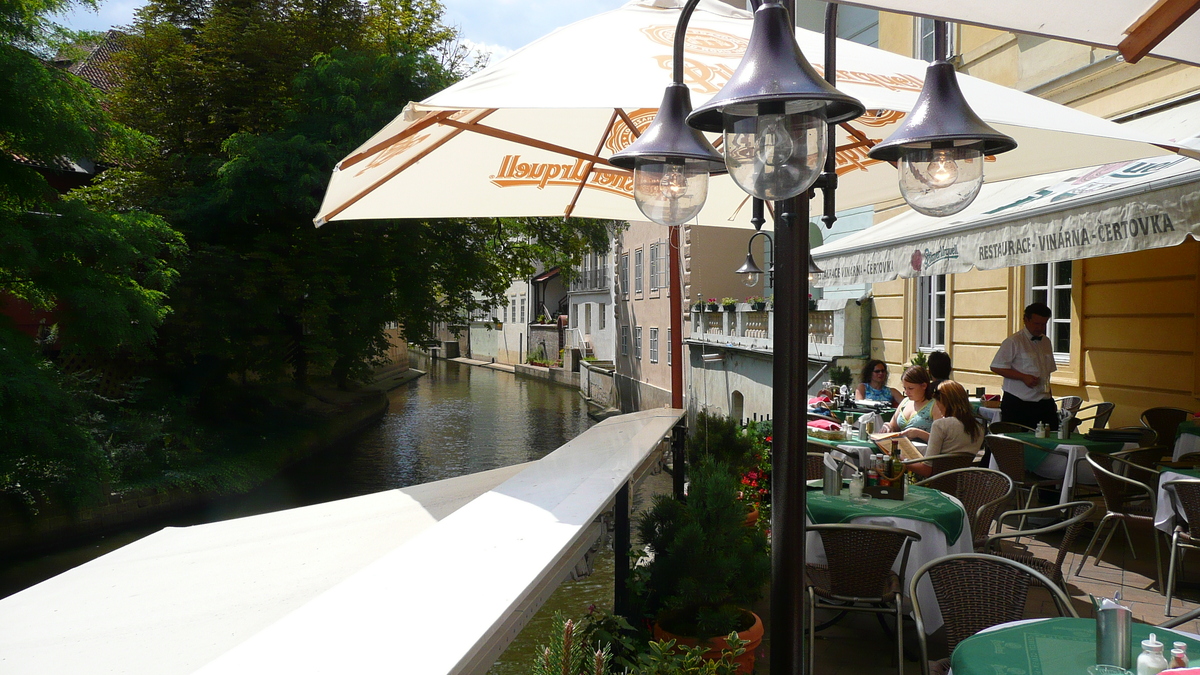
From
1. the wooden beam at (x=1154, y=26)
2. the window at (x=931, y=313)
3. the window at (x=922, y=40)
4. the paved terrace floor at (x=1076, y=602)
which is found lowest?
the paved terrace floor at (x=1076, y=602)

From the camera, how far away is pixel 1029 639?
2.67 metres

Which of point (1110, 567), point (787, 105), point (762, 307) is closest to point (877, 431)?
point (1110, 567)

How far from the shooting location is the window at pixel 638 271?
31.7 meters

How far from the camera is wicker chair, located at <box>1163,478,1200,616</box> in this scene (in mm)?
4770

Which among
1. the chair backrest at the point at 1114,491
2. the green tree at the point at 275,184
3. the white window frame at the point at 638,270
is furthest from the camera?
the white window frame at the point at 638,270

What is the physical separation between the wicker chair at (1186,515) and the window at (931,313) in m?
8.09

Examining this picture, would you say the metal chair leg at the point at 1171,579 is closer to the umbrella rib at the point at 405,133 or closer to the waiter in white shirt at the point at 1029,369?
the waiter in white shirt at the point at 1029,369

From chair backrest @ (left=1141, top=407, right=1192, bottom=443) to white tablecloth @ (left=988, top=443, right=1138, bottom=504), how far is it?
Result: 4.24ft

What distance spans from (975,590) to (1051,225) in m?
3.31

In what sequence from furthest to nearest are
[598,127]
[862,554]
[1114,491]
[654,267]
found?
[654,267], [1114,491], [598,127], [862,554]

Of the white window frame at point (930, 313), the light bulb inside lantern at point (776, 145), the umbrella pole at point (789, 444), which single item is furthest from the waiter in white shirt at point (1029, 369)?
the light bulb inside lantern at point (776, 145)

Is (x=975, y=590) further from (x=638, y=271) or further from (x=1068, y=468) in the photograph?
(x=638, y=271)

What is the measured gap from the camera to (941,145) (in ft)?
7.95

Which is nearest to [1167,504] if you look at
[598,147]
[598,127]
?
[598,147]
